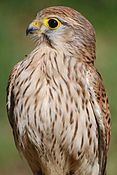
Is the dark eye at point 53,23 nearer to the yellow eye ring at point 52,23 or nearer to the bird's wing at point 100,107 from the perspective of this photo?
the yellow eye ring at point 52,23

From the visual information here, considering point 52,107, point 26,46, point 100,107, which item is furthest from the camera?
point 26,46

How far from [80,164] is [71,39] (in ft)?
3.79

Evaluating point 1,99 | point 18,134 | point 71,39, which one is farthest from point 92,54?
point 1,99

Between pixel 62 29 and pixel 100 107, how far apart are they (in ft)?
2.54

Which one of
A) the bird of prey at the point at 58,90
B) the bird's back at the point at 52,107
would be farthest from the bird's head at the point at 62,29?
the bird's back at the point at 52,107

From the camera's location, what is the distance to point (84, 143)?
10461 millimetres

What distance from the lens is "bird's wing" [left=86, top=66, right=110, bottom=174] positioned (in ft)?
33.9

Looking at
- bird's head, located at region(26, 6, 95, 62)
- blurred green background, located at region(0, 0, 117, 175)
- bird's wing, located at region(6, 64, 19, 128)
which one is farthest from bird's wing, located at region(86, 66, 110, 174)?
blurred green background, located at region(0, 0, 117, 175)

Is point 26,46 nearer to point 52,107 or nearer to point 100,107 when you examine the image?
point 100,107

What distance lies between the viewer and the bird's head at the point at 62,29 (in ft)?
33.5

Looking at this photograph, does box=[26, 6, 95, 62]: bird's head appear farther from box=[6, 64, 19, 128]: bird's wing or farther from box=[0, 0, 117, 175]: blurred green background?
box=[0, 0, 117, 175]: blurred green background

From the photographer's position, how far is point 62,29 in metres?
10.3

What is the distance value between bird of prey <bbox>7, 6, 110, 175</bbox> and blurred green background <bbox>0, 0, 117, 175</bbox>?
280cm

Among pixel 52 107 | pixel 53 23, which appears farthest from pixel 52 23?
pixel 52 107
